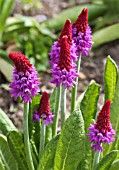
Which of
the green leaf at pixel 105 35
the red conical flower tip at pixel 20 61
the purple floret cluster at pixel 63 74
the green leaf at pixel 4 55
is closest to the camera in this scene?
the red conical flower tip at pixel 20 61

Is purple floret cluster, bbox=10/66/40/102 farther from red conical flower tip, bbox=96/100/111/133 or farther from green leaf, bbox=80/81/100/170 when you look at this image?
green leaf, bbox=80/81/100/170

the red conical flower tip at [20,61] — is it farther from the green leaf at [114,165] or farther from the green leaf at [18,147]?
the green leaf at [114,165]

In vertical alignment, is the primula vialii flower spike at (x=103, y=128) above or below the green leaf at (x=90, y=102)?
below

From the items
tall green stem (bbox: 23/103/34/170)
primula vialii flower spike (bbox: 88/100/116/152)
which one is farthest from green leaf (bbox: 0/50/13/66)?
primula vialii flower spike (bbox: 88/100/116/152)

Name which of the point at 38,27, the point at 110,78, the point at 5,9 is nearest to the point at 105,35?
the point at 38,27

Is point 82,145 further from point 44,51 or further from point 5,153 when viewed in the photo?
point 44,51

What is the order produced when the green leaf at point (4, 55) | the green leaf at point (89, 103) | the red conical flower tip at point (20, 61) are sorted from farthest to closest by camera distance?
the green leaf at point (4, 55) → the green leaf at point (89, 103) → the red conical flower tip at point (20, 61)

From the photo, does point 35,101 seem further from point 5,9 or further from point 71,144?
point 5,9

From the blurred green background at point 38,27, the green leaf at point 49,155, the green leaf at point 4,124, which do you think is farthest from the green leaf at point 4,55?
the green leaf at point 49,155
